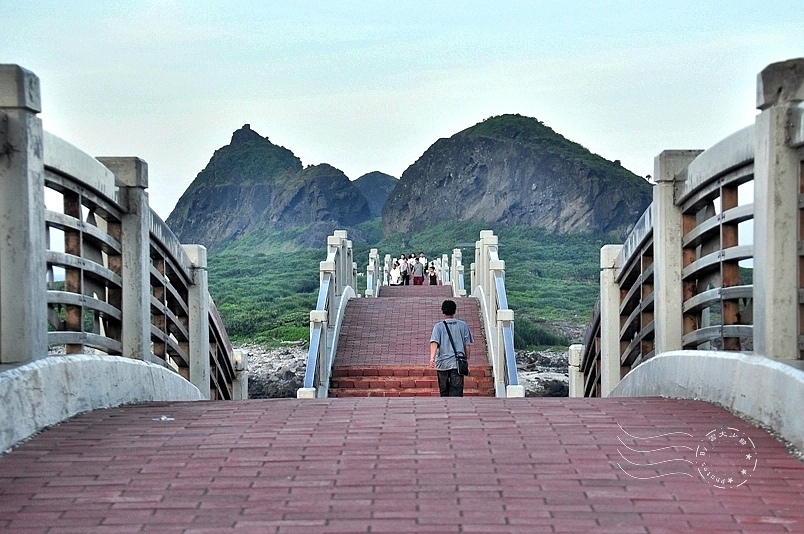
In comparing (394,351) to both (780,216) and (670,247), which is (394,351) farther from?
(780,216)

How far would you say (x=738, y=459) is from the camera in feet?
16.2

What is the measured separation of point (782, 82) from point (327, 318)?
10.7 meters

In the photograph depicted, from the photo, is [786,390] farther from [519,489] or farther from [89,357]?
[89,357]

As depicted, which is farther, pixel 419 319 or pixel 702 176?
pixel 419 319

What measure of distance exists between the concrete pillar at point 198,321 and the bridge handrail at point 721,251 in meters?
4.47

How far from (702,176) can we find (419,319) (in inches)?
441

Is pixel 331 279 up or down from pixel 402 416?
up

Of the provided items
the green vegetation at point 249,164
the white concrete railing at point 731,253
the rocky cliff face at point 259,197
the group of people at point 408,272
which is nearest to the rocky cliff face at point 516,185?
the rocky cliff face at point 259,197

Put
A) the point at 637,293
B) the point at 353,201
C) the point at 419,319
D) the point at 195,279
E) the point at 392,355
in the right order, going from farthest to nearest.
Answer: the point at 353,201 < the point at 419,319 < the point at 392,355 < the point at 195,279 < the point at 637,293

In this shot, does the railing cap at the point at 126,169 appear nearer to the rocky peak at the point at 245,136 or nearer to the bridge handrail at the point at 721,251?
the bridge handrail at the point at 721,251

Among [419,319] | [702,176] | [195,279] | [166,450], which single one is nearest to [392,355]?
[419,319]

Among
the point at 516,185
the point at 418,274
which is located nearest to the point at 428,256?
the point at 516,185

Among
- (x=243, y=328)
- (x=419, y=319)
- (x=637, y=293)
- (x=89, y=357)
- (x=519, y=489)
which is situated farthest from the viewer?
(x=243, y=328)

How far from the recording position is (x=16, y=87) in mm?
5730
